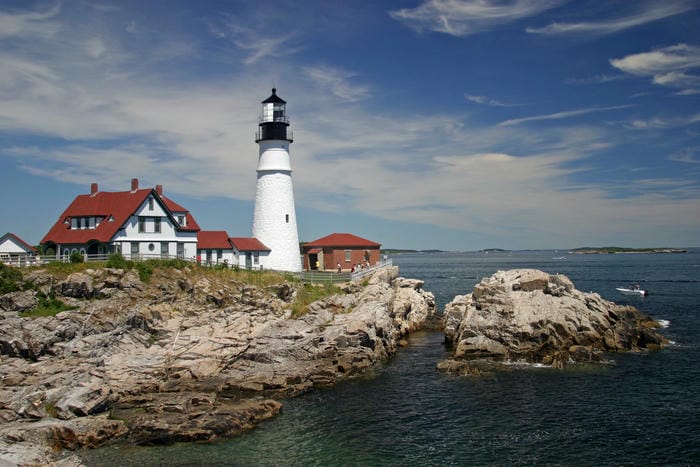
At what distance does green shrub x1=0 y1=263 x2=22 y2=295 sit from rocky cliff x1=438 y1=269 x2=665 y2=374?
76.8ft

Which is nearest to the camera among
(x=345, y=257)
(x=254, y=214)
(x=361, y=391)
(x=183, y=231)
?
(x=361, y=391)

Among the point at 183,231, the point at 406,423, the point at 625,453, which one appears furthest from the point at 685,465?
A: the point at 183,231

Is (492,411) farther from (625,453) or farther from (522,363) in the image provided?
(522,363)

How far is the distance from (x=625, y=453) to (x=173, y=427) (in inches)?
633

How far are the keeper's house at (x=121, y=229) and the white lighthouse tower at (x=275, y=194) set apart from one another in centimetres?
589

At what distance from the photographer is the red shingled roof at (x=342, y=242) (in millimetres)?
51719

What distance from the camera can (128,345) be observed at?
29344mm

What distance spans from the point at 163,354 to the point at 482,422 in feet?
51.6

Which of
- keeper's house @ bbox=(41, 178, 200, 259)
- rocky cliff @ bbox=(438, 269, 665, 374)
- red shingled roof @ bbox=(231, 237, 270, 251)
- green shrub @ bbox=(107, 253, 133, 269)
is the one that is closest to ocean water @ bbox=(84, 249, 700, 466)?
rocky cliff @ bbox=(438, 269, 665, 374)

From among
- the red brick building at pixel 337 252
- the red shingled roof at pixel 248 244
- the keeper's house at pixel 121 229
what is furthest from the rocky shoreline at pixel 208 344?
the red brick building at pixel 337 252

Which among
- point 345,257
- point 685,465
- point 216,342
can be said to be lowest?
point 685,465

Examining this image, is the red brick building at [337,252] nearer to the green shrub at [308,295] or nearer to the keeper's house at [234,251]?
the keeper's house at [234,251]

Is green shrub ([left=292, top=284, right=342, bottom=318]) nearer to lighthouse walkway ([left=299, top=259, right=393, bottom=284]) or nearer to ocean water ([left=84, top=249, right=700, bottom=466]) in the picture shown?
lighthouse walkway ([left=299, top=259, right=393, bottom=284])

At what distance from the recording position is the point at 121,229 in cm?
3938
